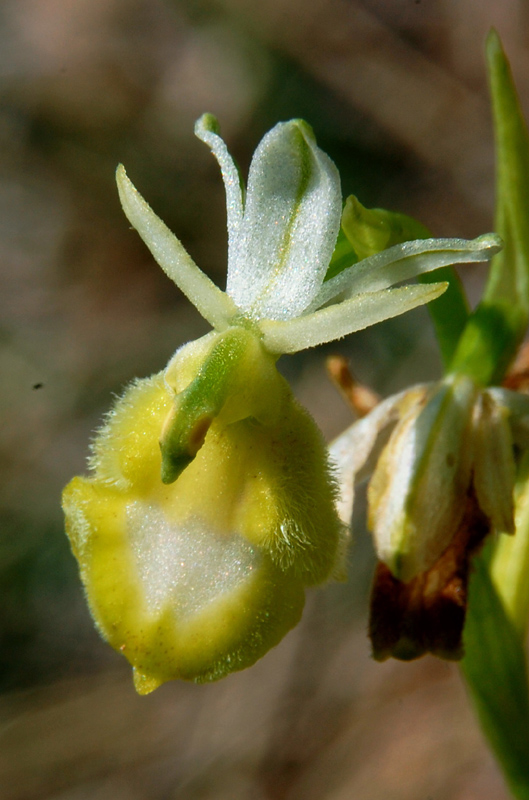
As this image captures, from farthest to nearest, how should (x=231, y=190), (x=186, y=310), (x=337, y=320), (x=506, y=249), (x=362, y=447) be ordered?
(x=186, y=310)
(x=506, y=249)
(x=362, y=447)
(x=231, y=190)
(x=337, y=320)

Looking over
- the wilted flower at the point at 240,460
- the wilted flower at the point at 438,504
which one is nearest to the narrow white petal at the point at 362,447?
the wilted flower at the point at 438,504

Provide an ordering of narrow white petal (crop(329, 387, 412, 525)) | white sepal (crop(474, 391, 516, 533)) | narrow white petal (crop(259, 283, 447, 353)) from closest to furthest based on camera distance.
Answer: narrow white petal (crop(259, 283, 447, 353))
white sepal (crop(474, 391, 516, 533))
narrow white petal (crop(329, 387, 412, 525))

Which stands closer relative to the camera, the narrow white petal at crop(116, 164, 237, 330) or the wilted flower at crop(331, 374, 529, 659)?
the narrow white petal at crop(116, 164, 237, 330)

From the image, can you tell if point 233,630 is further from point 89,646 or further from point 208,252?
point 208,252

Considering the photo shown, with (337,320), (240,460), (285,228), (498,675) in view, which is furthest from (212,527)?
(498,675)

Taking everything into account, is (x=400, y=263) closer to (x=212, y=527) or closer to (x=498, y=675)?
(x=212, y=527)

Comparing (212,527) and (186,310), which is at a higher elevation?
(212,527)

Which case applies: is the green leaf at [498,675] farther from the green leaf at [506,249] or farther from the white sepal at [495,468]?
the green leaf at [506,249]

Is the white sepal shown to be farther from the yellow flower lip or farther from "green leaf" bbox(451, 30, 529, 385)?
the yellow flower lip

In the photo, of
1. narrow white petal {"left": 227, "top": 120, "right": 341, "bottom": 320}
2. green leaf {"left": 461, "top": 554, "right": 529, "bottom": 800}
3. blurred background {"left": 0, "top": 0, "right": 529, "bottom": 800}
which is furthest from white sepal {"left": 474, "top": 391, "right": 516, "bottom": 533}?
blurred background {"left": 0, "top": 0, "right": 529, "bottom": 800}
